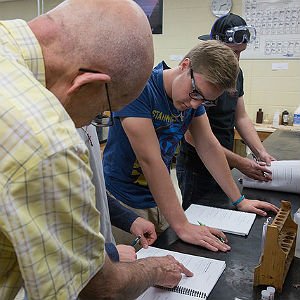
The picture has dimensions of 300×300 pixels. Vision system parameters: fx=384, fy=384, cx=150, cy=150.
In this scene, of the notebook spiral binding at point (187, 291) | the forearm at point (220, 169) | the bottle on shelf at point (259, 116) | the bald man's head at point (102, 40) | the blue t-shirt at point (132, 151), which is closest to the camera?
the bald man's head at point (102, 40)

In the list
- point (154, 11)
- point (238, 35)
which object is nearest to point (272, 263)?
point (238, 35)

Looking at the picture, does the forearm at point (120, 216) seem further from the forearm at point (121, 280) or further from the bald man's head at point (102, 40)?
the bald man's head at point (102, 40)

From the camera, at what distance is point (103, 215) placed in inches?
41.4

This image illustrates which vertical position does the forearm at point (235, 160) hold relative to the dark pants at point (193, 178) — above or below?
above

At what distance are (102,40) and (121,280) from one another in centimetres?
47

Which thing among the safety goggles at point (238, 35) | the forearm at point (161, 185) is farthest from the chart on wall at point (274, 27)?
the forearm at point (161, 185)

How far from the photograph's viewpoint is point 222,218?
1442mm

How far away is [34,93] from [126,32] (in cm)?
23

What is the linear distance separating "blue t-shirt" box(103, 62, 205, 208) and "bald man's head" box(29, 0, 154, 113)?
717 millimetres

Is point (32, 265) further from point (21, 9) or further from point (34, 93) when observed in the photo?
point (21, 9)

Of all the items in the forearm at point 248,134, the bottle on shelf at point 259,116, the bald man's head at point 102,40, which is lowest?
the bottle on shelf at point 259,116

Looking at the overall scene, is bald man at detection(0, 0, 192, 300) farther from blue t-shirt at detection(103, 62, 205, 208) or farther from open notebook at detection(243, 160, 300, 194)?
open notebook at detection(243, 160, 300, 194)

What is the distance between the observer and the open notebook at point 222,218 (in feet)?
4.44

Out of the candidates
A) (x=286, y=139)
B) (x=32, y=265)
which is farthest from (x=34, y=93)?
(x=286, y=139)
